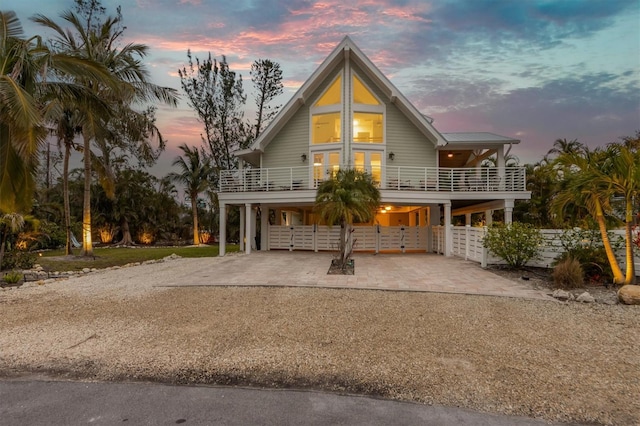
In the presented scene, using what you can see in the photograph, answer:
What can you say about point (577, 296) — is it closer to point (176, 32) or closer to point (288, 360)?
point (288, 360)

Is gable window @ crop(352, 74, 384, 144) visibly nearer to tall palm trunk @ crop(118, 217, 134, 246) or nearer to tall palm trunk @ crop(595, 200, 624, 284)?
tall palm trunk @ crop(595, 200, 624, 284)

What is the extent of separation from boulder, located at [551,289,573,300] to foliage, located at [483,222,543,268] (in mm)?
2815

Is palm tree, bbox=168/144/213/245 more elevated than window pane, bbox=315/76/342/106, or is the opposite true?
window pane, bbox=315/76/342/106

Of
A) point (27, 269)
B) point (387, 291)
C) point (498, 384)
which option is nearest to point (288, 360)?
point (498, 384)

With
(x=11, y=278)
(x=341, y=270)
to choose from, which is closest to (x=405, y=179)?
(x=341, y=270)

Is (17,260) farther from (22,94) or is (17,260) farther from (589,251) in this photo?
(589,251)

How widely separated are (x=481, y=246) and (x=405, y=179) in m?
6.46

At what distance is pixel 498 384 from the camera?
3.44 meters

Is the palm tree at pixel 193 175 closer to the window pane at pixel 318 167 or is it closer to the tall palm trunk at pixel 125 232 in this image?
the tall palm trunk at pixel 125 232

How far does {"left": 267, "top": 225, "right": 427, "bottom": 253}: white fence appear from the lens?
17.6 metres

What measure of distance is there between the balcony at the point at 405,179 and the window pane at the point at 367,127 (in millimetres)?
1812

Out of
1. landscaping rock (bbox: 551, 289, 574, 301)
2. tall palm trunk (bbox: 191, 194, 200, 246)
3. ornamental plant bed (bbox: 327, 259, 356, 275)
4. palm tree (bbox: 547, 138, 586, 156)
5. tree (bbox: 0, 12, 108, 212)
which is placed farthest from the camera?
palm tree (bbox: 547, 138, 586, 156)

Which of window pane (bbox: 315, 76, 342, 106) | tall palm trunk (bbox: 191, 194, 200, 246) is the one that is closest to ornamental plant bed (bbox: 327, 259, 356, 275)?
window pane (bbox: 315, 76, 342, 106)

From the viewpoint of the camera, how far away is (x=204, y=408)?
9.86ft
